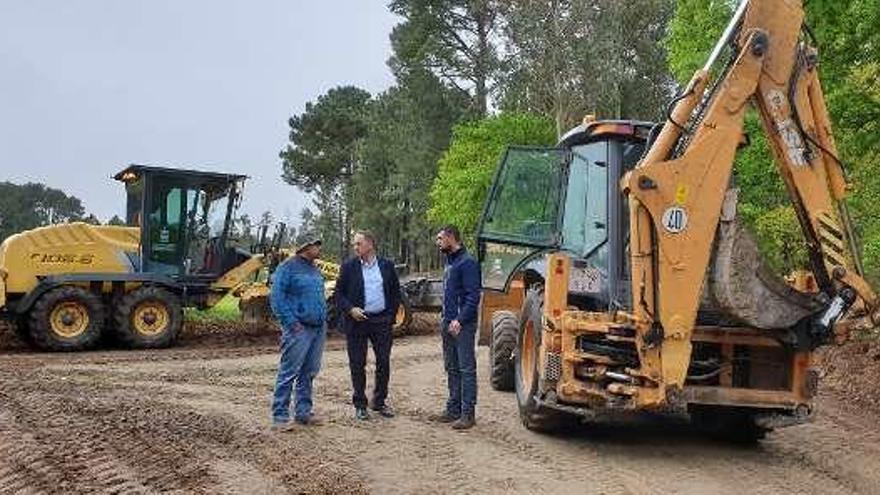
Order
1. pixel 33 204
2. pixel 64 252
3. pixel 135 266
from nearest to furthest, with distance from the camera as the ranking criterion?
pixel 64 252, pixel 135 266, pixel 33 204

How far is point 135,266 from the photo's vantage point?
16.7 meters

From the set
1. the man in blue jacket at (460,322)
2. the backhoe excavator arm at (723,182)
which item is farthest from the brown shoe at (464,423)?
the backhoe excavator arm at (723,182)

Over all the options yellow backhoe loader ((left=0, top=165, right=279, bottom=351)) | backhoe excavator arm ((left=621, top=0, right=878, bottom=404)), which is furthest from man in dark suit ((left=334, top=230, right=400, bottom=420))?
yellow backhoe loader ((left=0, top=165, right=279, bottom=351))

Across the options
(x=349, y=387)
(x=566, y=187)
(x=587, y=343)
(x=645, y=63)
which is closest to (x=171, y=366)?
(x=349, y=387)

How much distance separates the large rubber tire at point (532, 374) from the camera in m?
8.11

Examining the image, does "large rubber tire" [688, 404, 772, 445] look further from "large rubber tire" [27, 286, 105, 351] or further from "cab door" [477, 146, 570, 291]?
"large rubber tire" [27, 286, 105, 351]

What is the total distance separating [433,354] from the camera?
15164 millimetres

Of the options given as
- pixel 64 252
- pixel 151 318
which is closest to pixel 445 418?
pixel 151 318

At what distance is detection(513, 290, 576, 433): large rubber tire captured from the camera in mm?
8109

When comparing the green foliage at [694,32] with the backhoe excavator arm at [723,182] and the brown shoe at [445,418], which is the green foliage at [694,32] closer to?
the backhoe excavator arm at [723,182]

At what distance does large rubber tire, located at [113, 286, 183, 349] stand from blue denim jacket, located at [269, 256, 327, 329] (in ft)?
26.8

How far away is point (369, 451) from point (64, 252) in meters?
10.3

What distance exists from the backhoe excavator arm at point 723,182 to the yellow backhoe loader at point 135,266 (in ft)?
36.0

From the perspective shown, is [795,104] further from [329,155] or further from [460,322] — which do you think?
[329,155]
